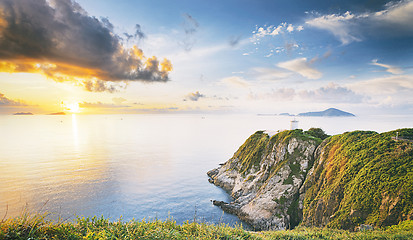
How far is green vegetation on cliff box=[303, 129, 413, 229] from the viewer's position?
754 inches

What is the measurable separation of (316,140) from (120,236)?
40.3 metres

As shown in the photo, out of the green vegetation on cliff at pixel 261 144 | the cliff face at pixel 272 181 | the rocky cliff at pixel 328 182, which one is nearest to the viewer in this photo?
the rocky cliff at pixel 328 182

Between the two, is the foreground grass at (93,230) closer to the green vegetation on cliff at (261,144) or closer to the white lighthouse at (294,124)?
the green vegetation on cliff at (261,144)

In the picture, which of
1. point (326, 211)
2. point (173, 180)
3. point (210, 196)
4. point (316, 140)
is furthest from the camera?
point (173, 180)

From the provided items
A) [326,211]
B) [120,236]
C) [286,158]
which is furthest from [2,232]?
[286,158]

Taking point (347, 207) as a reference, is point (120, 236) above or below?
above

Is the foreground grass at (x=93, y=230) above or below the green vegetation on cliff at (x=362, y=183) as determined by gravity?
above

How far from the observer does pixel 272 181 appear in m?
36.5

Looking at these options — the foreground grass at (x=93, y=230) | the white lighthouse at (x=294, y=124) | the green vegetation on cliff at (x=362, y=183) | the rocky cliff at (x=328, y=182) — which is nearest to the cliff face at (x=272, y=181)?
the rocky cliff at (x=328, y=182)

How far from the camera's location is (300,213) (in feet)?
99.1

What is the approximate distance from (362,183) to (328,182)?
17.4 ft

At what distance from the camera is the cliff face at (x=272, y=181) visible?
31.7m

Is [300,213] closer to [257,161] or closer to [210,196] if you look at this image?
[257,161]

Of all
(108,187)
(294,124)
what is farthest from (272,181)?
(108,187)
